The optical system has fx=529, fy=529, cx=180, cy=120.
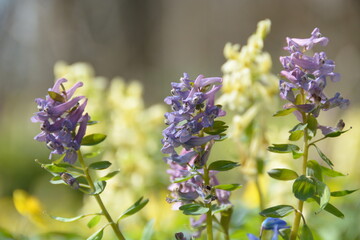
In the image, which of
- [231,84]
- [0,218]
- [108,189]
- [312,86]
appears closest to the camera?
[312,86]

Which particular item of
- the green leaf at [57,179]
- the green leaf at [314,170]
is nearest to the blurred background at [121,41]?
the green leaf at [57,179]

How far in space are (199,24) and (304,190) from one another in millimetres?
10245

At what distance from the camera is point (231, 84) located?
1.60 meters

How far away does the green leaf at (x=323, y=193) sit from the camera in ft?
2.58

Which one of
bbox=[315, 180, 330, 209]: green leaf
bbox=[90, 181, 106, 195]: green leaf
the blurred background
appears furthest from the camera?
the blurred background

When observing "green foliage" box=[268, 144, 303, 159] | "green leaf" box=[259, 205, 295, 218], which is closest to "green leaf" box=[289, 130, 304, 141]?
"green foliage" box=[268, 144, 303, 159]

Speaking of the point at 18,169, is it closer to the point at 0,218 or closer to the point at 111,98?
the point at 0,218

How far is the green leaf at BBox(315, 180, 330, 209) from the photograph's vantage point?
788 mm

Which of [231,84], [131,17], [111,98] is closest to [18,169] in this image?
[111,98]

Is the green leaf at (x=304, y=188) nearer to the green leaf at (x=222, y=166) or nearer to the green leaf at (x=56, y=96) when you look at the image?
the green leaf at (x=222, y=166)

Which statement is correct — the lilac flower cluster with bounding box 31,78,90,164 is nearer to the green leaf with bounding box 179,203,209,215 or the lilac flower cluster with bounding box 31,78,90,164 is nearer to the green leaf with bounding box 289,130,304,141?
the green leaf with bounding box 179,203,209,215

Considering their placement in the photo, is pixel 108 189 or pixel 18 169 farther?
pixel 18 169

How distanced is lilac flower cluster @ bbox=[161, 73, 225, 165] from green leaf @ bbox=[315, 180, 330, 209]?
18 cm

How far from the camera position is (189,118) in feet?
2.72
